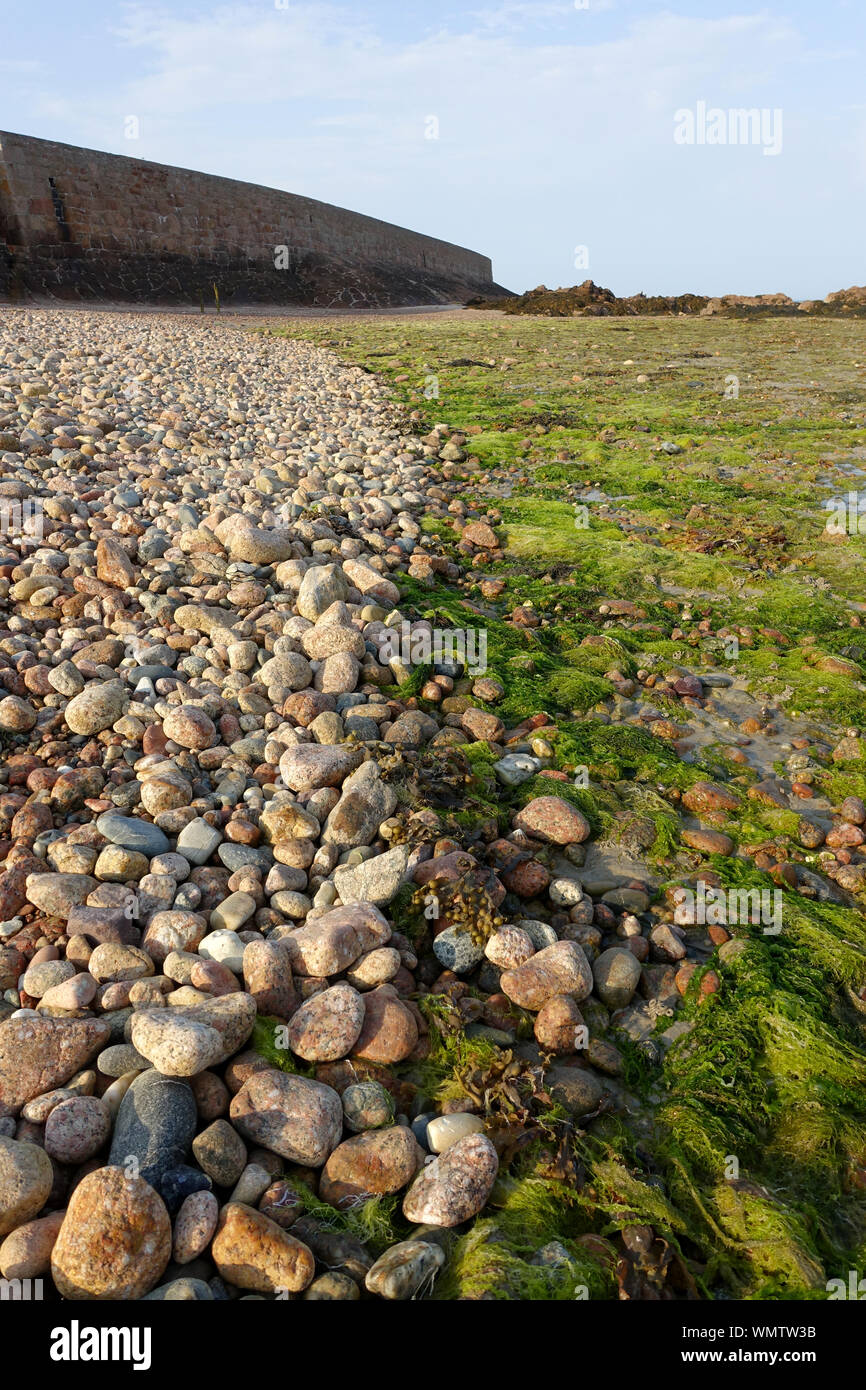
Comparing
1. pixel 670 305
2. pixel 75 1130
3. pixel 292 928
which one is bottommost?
pixel 75 1130

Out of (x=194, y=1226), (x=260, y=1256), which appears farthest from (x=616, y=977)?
(x=194, y=1226)

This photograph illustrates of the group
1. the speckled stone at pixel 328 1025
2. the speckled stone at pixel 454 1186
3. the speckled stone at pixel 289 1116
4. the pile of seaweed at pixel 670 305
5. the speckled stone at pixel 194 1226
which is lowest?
the speckled stone at pixel 454 1186

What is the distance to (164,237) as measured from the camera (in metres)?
26.0

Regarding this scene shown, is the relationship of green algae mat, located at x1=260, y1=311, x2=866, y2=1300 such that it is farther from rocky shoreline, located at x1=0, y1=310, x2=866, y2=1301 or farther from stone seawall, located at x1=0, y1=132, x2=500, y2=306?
stone seawall, located at x1=0, y1=132, x2=500, y2=306

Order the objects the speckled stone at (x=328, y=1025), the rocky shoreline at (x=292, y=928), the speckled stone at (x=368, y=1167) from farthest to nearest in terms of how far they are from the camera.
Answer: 1. the speckled stone at (x=328, y=1025)
2. the speckled stone at (x=368, y=1167)
3. the rocky shoreline at (x=292, y=928)

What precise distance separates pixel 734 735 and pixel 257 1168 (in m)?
3.40

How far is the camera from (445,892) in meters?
3.16

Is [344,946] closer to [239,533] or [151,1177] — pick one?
[151,1177]

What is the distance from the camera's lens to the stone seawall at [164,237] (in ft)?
72.9

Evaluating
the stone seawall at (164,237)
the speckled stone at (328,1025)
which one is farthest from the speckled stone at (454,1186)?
the stone seawall at (164,237)

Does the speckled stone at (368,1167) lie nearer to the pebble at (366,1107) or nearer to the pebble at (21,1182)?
the pebble at (366,1107)

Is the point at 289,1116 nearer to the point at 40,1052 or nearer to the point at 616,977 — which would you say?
the point at 40,1052

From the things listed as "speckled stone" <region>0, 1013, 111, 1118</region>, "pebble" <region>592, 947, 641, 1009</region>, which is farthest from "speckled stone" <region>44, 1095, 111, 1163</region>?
"pebble" <region>592, 947, 641, 1009</region>
